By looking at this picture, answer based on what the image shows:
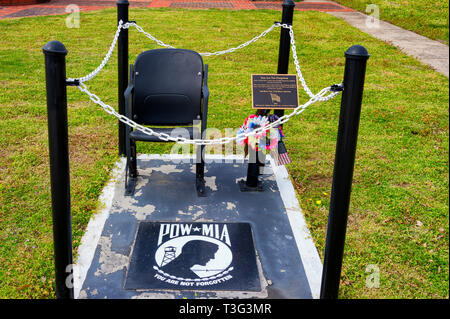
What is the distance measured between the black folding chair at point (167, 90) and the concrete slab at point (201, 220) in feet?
0.80

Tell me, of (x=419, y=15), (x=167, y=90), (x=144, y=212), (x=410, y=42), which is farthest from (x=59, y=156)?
(x=419, y=15)

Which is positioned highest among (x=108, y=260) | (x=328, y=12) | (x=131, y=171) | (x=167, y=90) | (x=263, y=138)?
(x=328, y=12)

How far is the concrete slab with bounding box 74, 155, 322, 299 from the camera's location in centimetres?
342

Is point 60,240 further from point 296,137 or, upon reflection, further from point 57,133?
point 296,137

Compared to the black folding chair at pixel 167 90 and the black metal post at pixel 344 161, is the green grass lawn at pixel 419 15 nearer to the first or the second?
the black folding chair at pixel 167 90

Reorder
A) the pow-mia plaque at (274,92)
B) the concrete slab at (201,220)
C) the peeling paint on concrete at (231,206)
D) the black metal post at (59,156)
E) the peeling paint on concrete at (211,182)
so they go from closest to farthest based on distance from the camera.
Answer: the black metal post at (59,156) → the concrete slab at (201,220) → the pow-mia plaque at (274,92) → the peeling paint on concrete at (231,206) → the peeling paint on concrete at (211,182)

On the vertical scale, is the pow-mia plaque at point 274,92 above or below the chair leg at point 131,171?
above

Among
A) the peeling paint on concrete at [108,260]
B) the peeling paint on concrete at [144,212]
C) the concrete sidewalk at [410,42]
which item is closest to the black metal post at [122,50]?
the peeling paint on concrete at [144,212]

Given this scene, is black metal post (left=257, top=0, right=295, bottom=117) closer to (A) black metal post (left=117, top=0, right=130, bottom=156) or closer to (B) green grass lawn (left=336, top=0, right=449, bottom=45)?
(A) black metal post (left=117, top=0, right=130, bottom=156)

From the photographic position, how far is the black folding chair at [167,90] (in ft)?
15.8

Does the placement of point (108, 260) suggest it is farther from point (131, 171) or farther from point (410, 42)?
point (410, 42)

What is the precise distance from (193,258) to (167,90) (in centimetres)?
192

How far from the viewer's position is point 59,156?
283 cm
